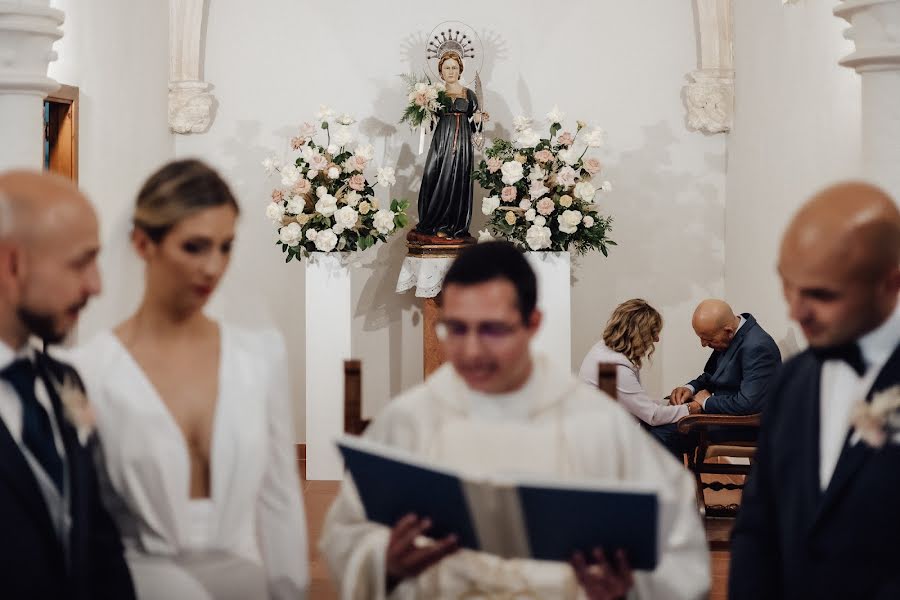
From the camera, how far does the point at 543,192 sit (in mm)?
8297

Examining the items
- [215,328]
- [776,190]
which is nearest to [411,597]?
[215,328]

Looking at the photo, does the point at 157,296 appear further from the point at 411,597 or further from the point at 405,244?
the point at 405,244

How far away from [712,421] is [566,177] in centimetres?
212

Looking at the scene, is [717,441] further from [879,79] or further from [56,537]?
[56,537]

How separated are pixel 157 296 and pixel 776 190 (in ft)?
21.4

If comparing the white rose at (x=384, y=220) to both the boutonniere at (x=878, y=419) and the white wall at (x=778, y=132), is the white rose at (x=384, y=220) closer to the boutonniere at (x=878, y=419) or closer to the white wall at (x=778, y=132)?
the white wall at (x=778, y=132)

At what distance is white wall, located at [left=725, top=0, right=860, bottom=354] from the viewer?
734 centimetres

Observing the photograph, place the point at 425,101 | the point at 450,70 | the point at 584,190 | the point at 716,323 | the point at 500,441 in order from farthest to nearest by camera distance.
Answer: the point at 450,70 < the point at 425,101 < the point at 584,190 < the point at 716,323 < the point at 500,441

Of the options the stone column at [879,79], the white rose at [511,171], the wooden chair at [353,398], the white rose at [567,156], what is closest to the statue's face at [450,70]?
the white rose at [511,171]

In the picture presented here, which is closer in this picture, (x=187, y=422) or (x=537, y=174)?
(x=187, y=422)

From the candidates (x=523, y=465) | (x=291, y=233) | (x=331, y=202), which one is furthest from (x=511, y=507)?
(x=291, y=233)

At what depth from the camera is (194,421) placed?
2715 millimetres

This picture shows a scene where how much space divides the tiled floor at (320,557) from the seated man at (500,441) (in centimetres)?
244

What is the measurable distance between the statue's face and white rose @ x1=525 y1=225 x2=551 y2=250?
1310mm
